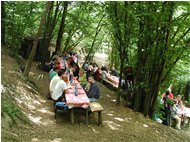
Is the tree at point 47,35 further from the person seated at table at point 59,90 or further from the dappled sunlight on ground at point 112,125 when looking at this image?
the dappled sunlight on ground at point 112,125

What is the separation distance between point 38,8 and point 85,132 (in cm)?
1226

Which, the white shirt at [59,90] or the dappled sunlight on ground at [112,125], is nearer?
the dappled sunlight on ground at [112,125]

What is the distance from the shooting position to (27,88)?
35.0 feet

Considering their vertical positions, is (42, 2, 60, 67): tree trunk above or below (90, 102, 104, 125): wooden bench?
above

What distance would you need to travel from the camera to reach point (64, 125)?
8.48 m

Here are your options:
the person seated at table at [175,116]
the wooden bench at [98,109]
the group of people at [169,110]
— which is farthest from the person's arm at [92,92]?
the person seated at table at [175,116]

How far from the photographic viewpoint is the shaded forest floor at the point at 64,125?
7.09m

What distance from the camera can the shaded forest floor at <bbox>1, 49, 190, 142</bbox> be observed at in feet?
23.3

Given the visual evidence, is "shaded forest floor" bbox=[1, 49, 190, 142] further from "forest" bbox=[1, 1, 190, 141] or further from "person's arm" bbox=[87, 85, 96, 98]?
"forest" bbox=[1, 1, 190, 141]

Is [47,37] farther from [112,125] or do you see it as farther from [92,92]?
[112,125]

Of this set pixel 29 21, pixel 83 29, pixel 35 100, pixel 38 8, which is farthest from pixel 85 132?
pixel 83 29

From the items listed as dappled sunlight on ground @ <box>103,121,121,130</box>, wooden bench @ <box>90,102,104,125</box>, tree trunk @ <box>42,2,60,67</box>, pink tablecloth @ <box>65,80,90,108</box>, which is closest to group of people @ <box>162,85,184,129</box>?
dappled sunlight on ground @ <box>103,121,121,130</box>

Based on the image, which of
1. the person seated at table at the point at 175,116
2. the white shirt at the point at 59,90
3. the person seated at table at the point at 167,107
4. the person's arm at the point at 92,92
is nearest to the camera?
the white shirt at the point at 59,90

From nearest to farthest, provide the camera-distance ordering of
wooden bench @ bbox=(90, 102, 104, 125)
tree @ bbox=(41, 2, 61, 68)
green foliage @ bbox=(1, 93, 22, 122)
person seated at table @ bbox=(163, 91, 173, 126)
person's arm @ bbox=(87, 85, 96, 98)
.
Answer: green foliage @ bbox=(1, 93, 22, 122) → wooden bench @ bbox=(90, 102, 104, 125) → person's arm @ bbox=(87, 85, 96, 98) → person seated at table @ bbox=(163, 91, 173, 126) → tree @ bbox=(41, 2, 61, 68)
